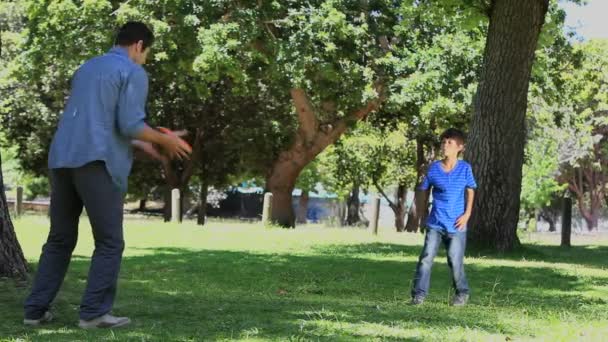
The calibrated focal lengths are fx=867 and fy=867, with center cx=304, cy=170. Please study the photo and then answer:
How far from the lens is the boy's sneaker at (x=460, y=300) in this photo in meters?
7.43

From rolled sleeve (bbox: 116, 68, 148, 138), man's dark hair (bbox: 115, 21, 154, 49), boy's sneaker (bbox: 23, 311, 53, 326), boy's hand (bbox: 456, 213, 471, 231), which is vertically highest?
man's dark hair (bbox: 115, 21, 154, 49)

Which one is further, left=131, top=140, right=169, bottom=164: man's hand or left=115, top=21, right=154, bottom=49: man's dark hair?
left=115, top=21, right=154, bottom=49: man's dark hair

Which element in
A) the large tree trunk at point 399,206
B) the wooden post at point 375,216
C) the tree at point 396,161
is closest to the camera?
the wooden post at point 375,216

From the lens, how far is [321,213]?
9250cm

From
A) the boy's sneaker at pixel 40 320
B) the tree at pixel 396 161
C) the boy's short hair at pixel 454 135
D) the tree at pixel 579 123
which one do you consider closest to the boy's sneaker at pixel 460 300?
the boy's short hair at pixel 454 135

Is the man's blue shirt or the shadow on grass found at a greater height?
the man's blue shirt

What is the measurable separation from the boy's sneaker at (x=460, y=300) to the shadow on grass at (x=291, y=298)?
0.13 meters

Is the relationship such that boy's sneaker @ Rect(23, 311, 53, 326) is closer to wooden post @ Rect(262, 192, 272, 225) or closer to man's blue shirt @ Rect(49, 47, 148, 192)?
man's blue shirt @ Rect(49, 47, 148, 192)

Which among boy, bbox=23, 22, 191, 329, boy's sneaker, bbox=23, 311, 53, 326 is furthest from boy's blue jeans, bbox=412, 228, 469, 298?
boy's sneaker, bbox=23, 311, 53, 326

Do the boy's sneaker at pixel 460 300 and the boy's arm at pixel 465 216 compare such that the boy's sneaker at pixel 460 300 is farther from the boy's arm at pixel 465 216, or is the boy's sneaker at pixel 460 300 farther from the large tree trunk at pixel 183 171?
the large tree trunk at pixel 183 171

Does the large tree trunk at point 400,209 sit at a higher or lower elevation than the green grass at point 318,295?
higher

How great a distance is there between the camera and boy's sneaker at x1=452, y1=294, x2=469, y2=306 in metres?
7.43

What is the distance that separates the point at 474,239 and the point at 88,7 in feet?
41.3

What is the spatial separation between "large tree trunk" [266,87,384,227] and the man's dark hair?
67.3 feet
